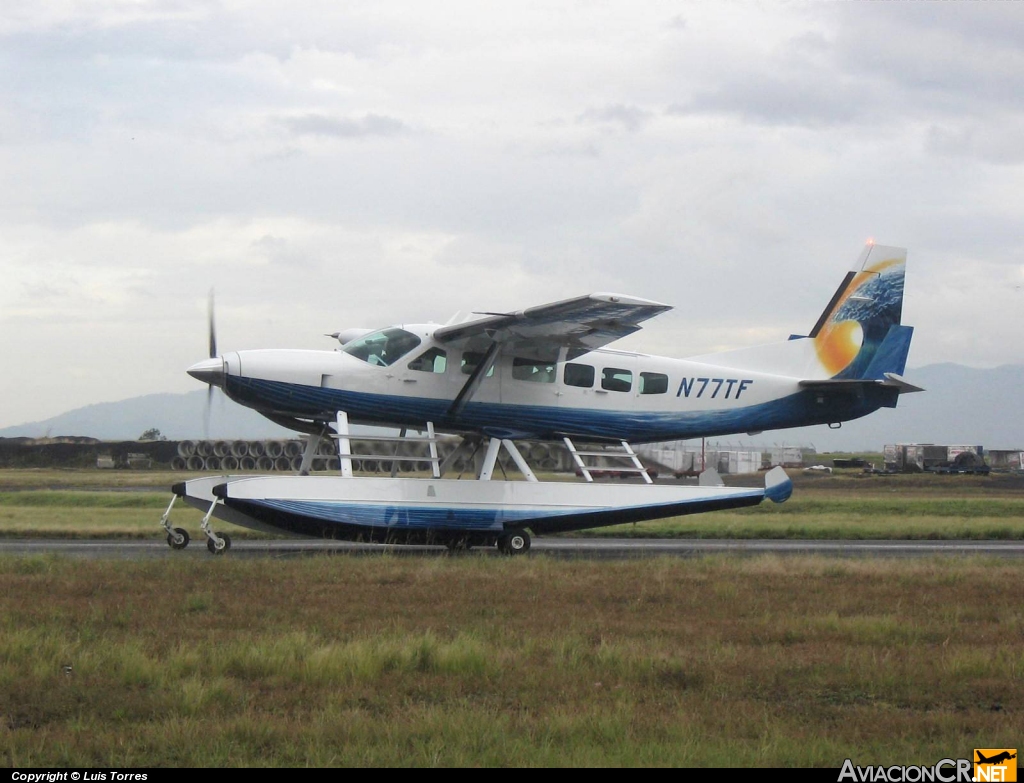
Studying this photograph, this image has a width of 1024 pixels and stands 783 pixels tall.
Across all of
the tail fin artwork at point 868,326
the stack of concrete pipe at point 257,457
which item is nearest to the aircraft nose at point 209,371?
the tail fin artwork at point 868,326

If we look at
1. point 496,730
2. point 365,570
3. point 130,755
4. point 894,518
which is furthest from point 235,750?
point 894,518

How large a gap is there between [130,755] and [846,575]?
12239 millimetres

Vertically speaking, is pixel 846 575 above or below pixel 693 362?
below

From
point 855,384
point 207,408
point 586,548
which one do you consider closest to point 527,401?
point 586,548

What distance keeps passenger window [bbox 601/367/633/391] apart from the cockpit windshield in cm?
397

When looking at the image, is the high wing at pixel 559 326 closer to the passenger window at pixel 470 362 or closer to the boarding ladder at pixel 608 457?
the passenger window at pixel 470 362

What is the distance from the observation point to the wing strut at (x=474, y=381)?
20.1 metres

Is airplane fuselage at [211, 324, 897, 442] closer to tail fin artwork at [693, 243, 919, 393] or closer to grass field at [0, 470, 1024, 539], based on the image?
tail fin artwork at [693, 243, 919, 393]

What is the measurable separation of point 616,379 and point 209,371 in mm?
7981

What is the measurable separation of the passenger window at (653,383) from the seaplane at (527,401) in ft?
0.11

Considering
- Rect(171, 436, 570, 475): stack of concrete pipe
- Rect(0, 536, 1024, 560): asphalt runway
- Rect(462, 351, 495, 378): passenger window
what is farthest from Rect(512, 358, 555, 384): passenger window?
Rect(171, 436, 570, 475): stack of concrete pipe

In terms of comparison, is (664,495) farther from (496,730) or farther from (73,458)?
(73,458)

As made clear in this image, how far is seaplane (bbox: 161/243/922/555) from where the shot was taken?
18531 mm

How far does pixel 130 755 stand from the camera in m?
6.37
